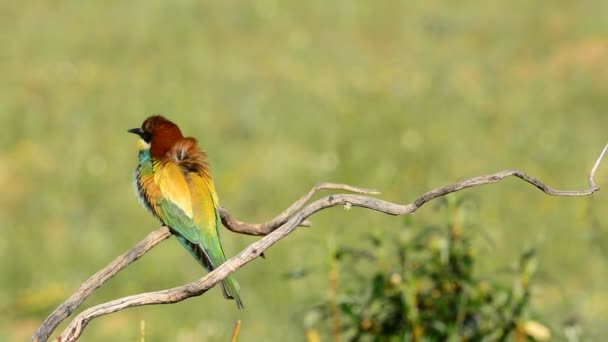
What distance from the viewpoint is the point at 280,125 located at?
28.9 ft

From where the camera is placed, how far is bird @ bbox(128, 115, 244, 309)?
1.84 meters

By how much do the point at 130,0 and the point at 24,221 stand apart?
3715 mm

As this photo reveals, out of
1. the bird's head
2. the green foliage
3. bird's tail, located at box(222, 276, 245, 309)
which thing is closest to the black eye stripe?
the bird's head

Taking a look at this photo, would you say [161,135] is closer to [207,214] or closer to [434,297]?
[207,214]

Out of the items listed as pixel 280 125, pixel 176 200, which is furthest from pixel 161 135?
pixel 280 125

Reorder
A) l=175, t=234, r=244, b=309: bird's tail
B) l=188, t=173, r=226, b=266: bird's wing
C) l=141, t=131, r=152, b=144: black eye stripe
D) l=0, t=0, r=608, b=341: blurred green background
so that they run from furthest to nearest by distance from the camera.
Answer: l=0, t=0, r=608, b=341: blurred green background
l=141, t=131, r=152, b=144: black eye stripe
l=188, t=173, r=226, b=266: bird's wing
l=175, t=234, r=244, b=309: bird's tail

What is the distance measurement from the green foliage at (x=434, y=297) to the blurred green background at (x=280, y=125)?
241 cm

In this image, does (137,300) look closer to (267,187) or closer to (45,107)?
(267,187)

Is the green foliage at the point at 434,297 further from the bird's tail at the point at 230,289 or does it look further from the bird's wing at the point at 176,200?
the bird's tail at the point at 230,289

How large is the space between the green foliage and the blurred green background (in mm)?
2412

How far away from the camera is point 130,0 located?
34.7 ft

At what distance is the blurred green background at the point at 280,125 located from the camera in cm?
697

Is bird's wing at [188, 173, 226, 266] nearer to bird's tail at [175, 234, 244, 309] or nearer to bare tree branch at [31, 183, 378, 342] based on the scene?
bird's tail at [175, 234, 244, 309]

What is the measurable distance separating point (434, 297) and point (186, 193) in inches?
67.4
